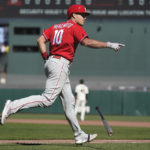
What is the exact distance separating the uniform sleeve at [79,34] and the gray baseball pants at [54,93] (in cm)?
36

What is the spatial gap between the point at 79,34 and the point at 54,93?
2.83 ft

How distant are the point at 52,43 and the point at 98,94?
63.8 ft

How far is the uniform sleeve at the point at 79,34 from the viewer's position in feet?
21.9

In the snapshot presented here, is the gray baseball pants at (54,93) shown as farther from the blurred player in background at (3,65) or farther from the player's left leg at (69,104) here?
the blurred player in background at (3,65)

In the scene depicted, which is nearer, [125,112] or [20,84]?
[125,112]

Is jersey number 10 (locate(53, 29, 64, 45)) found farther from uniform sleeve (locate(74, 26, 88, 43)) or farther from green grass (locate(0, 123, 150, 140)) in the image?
green grass (locate(0, 123, 150, 140))

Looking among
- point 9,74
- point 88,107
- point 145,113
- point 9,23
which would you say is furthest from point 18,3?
point 145,113

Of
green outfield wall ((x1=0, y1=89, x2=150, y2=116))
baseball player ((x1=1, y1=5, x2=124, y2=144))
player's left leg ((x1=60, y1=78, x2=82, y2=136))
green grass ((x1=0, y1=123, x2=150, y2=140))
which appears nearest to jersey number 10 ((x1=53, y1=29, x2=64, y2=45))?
baseball player ((x1=1, y1=5, x2=124, y2=144))

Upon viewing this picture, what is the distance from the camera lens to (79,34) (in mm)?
6742

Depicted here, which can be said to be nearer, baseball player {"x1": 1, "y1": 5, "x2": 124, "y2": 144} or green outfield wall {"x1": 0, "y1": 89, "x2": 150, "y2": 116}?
baseball player {"x1": 1, "y1": 5, "x2": 124, "y2": 144}

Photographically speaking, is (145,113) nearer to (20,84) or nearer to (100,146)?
(20,84)

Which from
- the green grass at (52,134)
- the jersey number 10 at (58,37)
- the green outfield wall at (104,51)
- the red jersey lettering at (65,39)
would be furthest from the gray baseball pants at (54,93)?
the green outfield wall at (104,51)

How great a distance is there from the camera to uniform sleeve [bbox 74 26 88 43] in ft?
21.9

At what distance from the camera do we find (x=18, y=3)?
32562mm
